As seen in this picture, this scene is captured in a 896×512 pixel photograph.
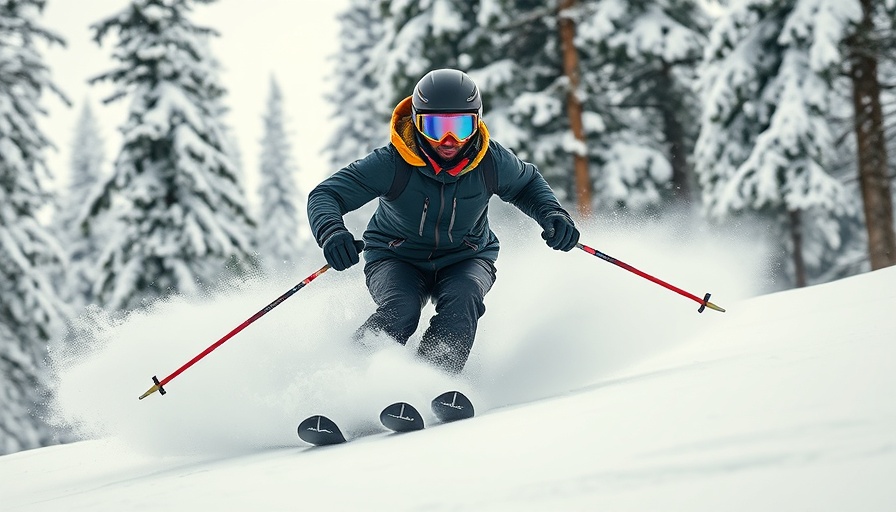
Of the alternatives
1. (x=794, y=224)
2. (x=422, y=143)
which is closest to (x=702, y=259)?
(x=422, y=143)

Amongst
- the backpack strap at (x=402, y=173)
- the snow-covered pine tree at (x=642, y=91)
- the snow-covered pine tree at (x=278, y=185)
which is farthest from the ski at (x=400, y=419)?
the snow-covered pine tree at (x=278, y=185)

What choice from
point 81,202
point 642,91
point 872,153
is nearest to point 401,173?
point 872,153

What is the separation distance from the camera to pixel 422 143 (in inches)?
169

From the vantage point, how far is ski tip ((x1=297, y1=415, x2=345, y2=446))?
11.7ft

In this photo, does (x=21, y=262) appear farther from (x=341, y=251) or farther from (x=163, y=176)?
(x=341, y=251)

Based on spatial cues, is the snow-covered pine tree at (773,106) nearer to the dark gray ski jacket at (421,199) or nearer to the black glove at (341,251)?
the dark gray ski jacket at (421,199)

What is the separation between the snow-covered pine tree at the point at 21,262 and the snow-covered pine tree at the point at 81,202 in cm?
1343

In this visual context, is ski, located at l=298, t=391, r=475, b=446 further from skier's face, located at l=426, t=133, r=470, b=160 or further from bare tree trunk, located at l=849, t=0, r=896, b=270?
bare tree trunk, located at l=849, t=0, r=896, b=270

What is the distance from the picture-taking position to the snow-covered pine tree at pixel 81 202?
28.0 m

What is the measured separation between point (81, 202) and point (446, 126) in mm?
31712

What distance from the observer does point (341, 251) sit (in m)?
3.99

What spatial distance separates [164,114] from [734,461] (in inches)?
522

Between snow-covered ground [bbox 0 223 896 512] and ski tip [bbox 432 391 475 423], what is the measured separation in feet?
0.55

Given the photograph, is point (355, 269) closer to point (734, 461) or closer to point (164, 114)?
point (734, 461)
